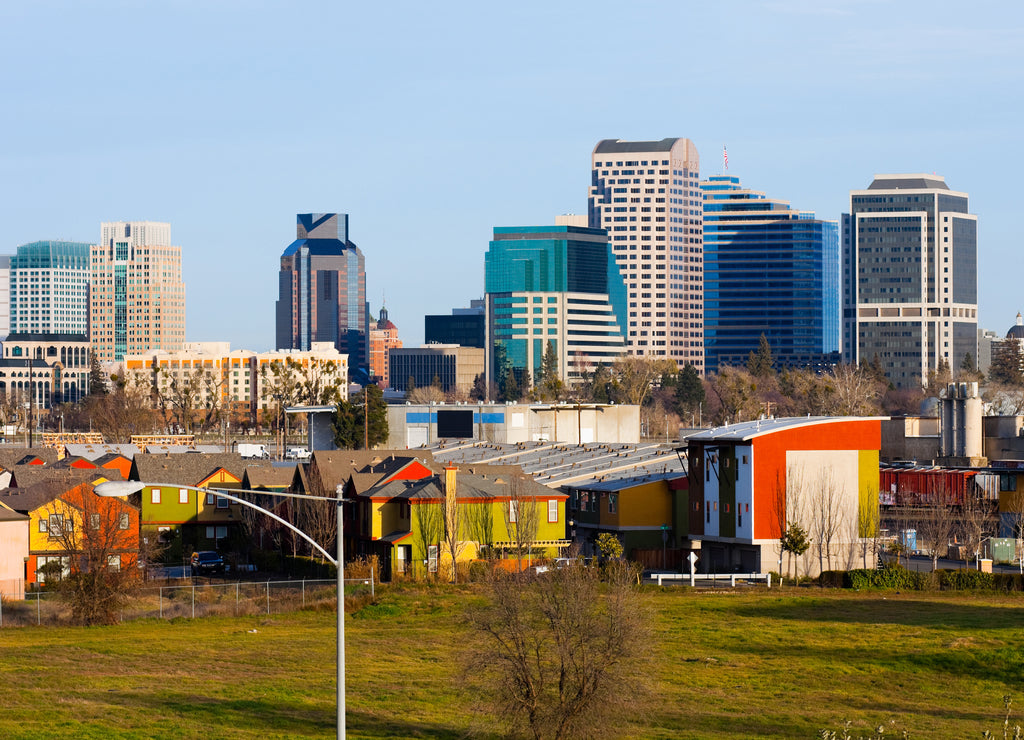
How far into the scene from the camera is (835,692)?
47.4 m

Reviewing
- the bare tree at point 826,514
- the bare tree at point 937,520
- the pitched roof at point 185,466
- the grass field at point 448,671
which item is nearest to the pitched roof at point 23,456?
the pitched roof at point 185,466

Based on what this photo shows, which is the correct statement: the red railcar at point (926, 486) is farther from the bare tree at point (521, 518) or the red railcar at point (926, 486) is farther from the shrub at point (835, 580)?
the bare tree at point (521, 518)

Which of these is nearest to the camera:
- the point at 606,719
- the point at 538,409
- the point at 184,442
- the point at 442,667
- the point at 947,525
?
the point at 606,719

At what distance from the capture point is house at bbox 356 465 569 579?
3140 inches

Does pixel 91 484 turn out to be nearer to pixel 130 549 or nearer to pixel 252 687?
pixel 130 549

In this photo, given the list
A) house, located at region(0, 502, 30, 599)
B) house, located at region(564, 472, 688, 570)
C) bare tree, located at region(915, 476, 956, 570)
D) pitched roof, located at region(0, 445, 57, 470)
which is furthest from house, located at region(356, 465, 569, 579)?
pitched roof, located at region(0, 445, 57, 470)

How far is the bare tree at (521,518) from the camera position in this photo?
81062mm

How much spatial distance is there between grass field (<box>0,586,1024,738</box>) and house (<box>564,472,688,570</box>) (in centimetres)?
1834

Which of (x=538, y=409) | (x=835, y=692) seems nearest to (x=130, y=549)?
(x=835, y=692)

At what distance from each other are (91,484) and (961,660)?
5423cm

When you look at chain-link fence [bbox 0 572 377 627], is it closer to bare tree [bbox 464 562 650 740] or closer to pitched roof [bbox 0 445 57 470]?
bare tree [bbox 464 562 650 740]

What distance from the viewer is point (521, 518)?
8138 centimetres

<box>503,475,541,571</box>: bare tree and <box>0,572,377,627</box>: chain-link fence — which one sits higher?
<box>503,475,541,571</box>: bare tree

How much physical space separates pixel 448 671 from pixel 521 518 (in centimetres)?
3110
